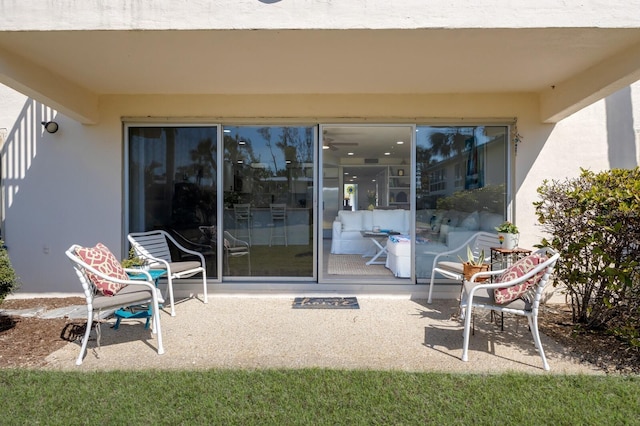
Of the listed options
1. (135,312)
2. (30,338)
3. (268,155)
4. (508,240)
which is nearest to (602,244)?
(508,240)

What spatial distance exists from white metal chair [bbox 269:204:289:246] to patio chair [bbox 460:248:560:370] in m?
2.68

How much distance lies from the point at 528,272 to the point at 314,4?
9.36 ft

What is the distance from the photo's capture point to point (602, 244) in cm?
335

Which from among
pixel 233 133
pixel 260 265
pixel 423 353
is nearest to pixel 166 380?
pixel 423 353

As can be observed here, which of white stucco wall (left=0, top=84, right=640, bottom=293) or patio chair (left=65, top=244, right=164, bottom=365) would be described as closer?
patio chair (left=65, top=244, right=164, bottom=365)

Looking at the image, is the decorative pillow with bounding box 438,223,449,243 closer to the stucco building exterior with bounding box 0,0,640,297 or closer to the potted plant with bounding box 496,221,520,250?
the stucco building exterior with bounding box 0,0,640,297

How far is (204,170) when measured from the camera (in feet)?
17.0

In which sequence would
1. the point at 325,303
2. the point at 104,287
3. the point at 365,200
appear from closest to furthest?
the point at 104,287, the point at 325,303, the point at 365,200

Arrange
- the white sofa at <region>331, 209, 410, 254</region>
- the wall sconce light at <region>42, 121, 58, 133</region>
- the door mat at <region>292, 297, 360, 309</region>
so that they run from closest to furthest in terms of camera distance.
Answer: the door mat at <region>292, 297, 360, 309</region> → the wall sconce light at <region>42, 121, 58, 133</region> → the white sofa at <region>331, 209, 410, 254</region>

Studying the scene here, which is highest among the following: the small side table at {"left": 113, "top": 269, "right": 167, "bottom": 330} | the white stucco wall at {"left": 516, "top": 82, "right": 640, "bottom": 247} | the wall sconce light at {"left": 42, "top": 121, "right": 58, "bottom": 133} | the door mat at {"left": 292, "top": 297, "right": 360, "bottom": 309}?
the wall sconce light at {"left": 42, "top": 121, "right": 58, "bottom": 133}

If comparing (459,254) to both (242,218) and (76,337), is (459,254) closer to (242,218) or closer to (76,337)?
(242,218)

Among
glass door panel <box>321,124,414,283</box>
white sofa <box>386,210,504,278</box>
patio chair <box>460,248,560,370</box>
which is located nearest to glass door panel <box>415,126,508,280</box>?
white sofa <box>386,210,504,278</box>

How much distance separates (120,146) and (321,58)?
318cm

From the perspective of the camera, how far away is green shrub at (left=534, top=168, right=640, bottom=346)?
319 cm
